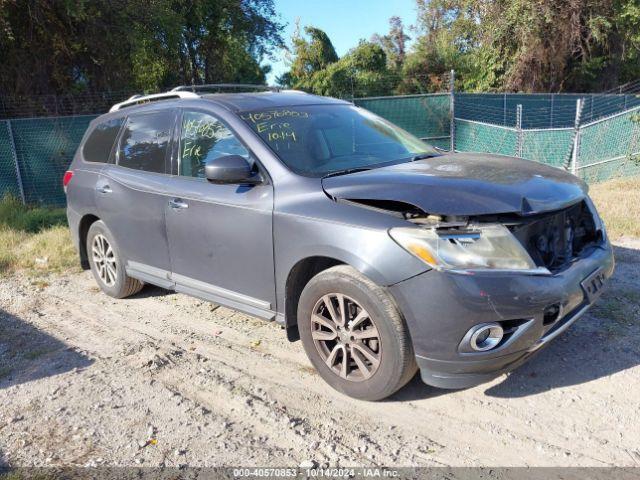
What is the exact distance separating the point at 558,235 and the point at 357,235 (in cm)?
124

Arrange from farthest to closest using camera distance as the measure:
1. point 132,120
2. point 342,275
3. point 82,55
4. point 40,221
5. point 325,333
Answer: point 82,55 < point 40,221 < point 132,120 < point 325,333 < point 342,275

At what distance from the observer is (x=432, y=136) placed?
47.5ft

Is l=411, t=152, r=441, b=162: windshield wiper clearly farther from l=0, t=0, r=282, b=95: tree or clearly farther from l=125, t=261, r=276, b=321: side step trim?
l=0, t=0, r=282, b=95: tree

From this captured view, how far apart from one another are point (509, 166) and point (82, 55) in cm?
1540

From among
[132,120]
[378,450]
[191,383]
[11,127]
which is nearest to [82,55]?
[11,127]

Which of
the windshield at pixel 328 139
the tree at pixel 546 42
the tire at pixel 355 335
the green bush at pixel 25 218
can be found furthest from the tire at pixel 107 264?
the tree at pixel 546 42

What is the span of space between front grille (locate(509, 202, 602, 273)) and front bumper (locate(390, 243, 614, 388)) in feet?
0.52

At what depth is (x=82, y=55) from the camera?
52.2 ft

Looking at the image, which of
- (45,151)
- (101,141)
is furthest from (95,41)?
(101,141)

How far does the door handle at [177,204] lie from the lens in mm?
4239

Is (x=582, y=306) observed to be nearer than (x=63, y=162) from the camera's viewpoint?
Yes

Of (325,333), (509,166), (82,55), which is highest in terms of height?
(82,55)

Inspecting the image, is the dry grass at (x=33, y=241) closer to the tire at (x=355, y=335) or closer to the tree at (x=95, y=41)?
the tire at (x=355, y=335)

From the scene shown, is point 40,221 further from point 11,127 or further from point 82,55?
point 82,55
